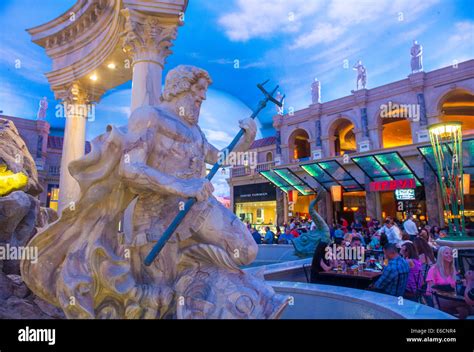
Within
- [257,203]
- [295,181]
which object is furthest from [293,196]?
[257,203]

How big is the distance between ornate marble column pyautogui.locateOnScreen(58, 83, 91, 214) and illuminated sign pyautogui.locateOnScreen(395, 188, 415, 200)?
1575 centimetres

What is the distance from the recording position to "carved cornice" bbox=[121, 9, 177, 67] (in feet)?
20.5

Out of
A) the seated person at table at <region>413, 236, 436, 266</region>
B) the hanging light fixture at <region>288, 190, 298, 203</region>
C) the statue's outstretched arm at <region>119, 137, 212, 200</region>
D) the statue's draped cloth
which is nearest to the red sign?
the hanging light fixture at <region>288, 190, 298, 203</region>

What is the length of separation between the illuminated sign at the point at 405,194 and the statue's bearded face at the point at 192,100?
17638 mm

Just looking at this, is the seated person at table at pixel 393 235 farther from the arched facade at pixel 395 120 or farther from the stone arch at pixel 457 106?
the stone arch at pixel 457 106

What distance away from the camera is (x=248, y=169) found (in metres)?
26.3

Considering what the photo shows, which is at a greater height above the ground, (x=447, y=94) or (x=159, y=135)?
(x=447, y=94)

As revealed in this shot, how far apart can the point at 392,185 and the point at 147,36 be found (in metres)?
15.9

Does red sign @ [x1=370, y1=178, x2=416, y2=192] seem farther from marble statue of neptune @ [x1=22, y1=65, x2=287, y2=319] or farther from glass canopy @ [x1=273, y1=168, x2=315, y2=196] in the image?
marble statue of neptune @ [x1=22, y1=65, x2=287, y2=319]

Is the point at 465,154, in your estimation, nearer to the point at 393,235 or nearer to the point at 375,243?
the point at 375,243

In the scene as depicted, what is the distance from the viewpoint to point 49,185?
26.9 meters
